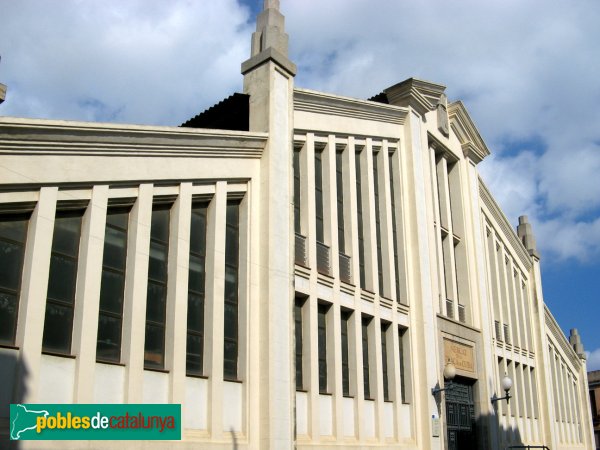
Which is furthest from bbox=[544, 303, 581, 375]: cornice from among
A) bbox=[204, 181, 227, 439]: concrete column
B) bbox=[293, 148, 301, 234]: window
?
bbox=[204, 181, 227, 439]: concrete column

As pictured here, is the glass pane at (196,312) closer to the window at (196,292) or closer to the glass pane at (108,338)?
the window at (196,292)

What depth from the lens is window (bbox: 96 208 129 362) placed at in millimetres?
13156

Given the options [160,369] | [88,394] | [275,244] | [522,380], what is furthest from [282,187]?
[522,380]

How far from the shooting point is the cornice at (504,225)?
30.0 m

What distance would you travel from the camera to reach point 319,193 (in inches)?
780

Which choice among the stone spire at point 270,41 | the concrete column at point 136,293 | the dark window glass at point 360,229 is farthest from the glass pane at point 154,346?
the dark window glass at point 360,229

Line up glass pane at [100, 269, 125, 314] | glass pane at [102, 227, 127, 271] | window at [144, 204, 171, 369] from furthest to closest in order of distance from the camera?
window at [144, 204, 171, 369], glass pane at [102, 227, 127, 271], glass pane at [100, 269, 125, 314]

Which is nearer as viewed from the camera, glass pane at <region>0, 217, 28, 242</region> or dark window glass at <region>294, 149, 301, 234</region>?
glass pane at <region>0, 217, 28, 242</region>

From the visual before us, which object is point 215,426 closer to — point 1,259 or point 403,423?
point 1,259

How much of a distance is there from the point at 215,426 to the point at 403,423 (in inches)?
304

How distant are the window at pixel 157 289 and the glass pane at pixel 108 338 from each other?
687 millimetres

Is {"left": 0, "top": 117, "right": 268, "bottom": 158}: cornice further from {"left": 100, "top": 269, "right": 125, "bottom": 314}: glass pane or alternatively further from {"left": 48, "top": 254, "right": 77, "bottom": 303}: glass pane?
{"left": 100, "top": 269, "right": 125, "bottom": 314}: glass pane

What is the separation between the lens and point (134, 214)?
14.1 meters

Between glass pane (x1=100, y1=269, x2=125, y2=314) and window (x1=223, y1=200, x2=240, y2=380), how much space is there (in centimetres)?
286
